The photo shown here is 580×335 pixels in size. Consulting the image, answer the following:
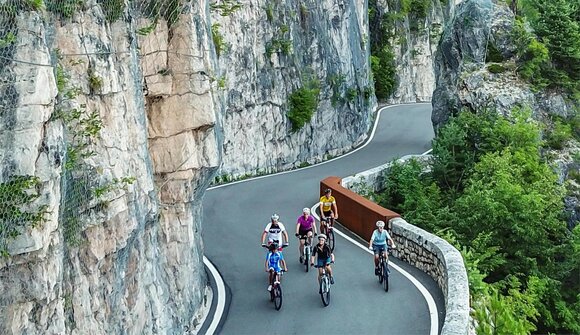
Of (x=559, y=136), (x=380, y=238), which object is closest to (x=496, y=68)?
(x=559, y=136)

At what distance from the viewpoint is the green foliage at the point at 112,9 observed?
380 inches

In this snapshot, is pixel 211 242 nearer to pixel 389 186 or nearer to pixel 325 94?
pixel 389 186

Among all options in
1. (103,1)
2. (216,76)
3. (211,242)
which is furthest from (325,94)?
(103,1)

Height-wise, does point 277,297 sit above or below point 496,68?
below

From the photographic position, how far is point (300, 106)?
32.7m

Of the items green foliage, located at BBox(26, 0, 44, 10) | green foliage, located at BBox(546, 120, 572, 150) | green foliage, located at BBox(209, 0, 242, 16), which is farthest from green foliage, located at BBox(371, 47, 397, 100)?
green foliage, located at BBox(26, 0, 44, 10)

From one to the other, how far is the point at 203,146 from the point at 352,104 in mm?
26996

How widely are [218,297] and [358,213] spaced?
5774 millimetres

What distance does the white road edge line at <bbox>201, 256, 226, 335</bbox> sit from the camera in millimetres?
13102

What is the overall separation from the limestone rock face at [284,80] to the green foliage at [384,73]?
42.4 ft

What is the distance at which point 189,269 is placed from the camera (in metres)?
13.2

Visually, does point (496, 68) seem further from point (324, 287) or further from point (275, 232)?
point (324, 287)

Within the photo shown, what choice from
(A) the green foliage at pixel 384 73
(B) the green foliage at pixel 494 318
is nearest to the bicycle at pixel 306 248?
(B) the green foliage at pixel 494 318

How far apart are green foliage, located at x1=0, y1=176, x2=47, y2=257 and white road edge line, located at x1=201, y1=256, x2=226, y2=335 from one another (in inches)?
247
